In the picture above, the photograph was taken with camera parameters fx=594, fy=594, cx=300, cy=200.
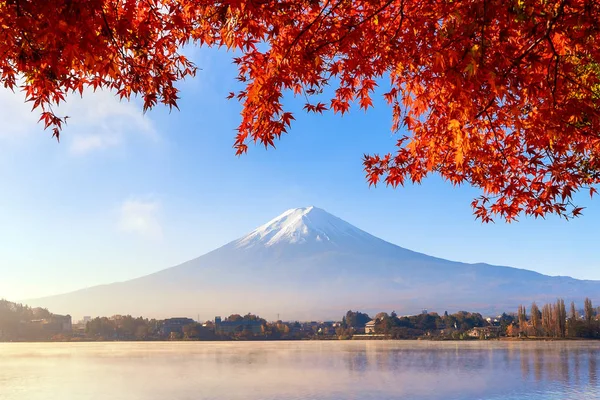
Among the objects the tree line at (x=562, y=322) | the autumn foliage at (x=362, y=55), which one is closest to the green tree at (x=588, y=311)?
the tree line at (x=562, y=322)

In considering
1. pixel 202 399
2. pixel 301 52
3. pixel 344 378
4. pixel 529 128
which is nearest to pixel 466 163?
pixel 529 128

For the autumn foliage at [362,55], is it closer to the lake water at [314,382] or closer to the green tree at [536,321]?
the lake water at [314,382]

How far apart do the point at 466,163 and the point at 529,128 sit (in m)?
2.06

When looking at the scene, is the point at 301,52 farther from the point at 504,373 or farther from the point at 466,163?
the point at 504,373

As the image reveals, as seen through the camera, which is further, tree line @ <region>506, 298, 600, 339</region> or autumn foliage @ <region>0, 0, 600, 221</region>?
tree line @ <region>506, 298, 600, 339</region>

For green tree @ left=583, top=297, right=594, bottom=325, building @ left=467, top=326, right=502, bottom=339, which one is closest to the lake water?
green tree @ left=583, top=297, right=594, bottom=325

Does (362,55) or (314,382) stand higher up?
(362,55)

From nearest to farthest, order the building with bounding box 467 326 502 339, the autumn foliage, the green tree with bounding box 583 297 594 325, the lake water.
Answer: the autumn foliage < the lake water < the green tree with bounding box 583 297 594 325 < the building with bounding box 467 326 502 339

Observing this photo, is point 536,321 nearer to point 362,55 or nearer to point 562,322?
point 562,322

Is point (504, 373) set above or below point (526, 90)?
below

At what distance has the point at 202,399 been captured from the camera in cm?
3294

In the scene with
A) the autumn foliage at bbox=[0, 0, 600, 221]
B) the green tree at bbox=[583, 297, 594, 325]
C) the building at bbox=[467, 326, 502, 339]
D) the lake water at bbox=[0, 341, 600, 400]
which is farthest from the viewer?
the building at bbox=[467, 326, 502, 339]

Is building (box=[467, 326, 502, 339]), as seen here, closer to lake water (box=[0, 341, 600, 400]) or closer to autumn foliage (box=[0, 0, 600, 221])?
lake water (box=[0, 341, 600, 400])

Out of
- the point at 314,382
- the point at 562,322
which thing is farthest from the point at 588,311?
the point at 314,382
